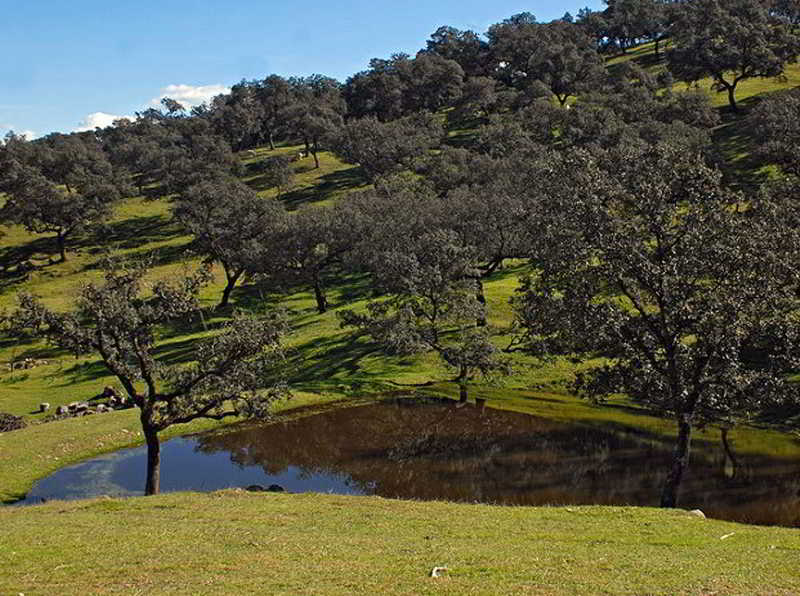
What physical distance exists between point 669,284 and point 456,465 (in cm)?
2050

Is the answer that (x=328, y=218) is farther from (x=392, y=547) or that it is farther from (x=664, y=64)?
(x=664, y=64)

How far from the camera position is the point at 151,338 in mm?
37938

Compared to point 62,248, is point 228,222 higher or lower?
higher

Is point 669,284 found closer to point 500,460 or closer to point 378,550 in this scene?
point 500,460

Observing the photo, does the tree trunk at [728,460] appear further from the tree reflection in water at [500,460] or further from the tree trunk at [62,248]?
the tree trunk at [62,248]

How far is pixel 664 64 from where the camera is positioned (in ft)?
610

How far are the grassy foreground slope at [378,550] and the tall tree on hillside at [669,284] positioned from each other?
7046 millimetres

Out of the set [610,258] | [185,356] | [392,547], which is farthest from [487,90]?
[392,547]

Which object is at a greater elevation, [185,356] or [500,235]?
[500,235]

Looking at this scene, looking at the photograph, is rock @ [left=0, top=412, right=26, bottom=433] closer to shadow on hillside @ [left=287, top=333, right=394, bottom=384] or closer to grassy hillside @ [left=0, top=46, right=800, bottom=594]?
grassy hillside @ [left=0, top=46, right=800, bottom=594]

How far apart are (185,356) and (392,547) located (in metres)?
60.4

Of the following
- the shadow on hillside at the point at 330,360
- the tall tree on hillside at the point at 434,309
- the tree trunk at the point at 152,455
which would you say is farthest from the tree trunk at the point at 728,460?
the tree trunk at the point at 152,455

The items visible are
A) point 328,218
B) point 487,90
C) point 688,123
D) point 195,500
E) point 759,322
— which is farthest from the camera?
point 487,90

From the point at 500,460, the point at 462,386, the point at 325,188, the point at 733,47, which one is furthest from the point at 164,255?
the point at 733,47
